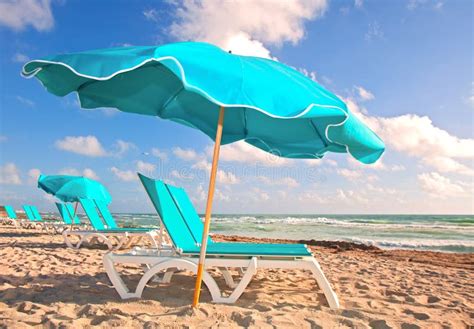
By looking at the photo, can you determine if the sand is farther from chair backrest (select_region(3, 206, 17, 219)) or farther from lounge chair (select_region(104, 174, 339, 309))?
chair backrest (select_region(3, 206, 17, 219))

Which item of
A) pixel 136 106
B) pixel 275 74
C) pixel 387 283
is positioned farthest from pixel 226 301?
pixel 387 283

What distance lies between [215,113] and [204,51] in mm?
1719

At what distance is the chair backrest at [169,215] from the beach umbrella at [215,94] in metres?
0.73

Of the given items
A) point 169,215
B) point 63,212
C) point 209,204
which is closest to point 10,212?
point 63,212

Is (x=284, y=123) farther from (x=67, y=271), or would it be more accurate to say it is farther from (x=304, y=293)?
(x=67, y=271)

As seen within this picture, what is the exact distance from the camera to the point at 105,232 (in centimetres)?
784

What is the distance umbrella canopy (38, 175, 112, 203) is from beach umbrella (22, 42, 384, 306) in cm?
614

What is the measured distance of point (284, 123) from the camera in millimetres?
4391

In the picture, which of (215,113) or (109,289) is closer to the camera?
(109,289)

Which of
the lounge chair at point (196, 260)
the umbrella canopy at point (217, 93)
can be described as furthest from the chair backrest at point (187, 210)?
the umbrella canopy at point (217, 93)

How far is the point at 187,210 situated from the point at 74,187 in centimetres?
660

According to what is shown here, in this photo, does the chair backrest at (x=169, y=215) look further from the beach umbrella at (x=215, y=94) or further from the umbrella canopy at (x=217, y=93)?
the umbrella canopy at (x=217, y=93)

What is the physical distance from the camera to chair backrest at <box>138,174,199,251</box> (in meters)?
3.85

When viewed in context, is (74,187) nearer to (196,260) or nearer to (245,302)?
(196,260)
